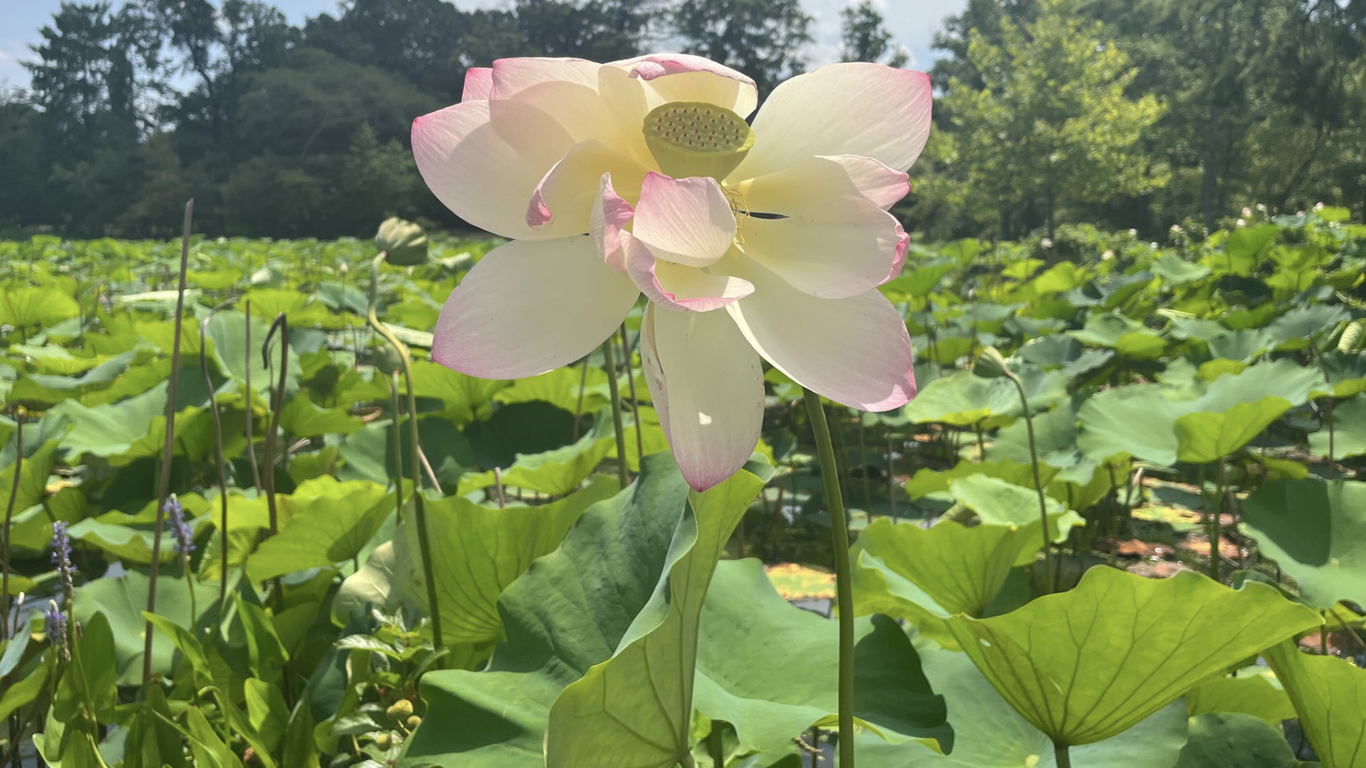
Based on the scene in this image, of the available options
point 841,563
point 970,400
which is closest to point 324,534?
point 841,563

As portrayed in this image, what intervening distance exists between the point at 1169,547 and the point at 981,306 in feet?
5.26

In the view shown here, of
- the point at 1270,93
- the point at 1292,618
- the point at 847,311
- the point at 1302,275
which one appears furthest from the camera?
the point at 1270,93

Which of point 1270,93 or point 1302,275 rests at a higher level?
point 1270,93

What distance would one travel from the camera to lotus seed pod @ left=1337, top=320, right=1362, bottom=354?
1564mm

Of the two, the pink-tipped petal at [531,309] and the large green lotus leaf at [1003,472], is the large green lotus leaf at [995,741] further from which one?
the large green lotus leaf at [1003,472]

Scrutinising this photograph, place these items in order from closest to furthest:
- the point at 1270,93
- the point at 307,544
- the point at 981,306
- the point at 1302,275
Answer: the point at 307,544 < the point at 1302,275 < the point at 981,306 < the point at 1270,93

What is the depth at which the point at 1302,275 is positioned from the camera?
270cm

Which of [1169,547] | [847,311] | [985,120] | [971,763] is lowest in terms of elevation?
[1169,547]

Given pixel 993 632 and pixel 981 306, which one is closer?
pixel 993 632

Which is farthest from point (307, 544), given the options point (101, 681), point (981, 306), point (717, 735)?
point (981, 306)

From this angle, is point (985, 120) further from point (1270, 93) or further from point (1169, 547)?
point (1169, 547)

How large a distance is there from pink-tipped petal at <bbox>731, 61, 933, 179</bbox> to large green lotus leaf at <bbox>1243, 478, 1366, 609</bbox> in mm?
834

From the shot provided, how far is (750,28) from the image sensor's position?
29047mm

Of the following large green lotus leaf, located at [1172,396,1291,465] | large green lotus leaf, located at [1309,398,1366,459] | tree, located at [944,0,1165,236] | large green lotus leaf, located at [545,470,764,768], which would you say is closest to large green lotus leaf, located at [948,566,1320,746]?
large green lotus leaf, located at [545,470,764,768]
